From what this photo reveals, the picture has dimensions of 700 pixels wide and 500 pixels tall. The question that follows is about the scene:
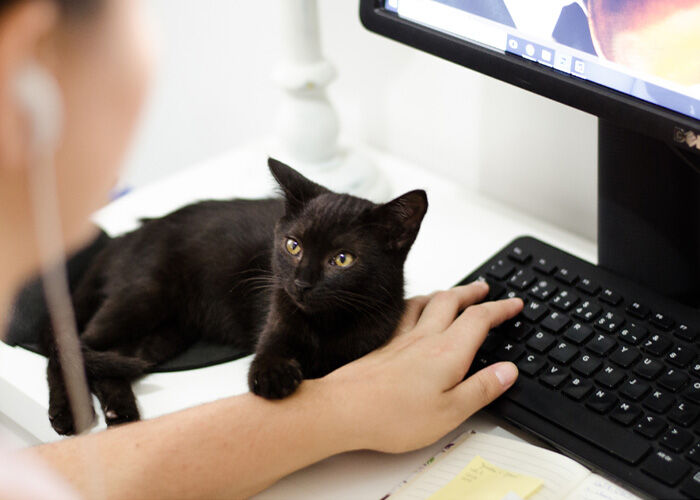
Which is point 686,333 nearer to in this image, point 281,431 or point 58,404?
point 281,431

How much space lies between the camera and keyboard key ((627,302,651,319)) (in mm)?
874

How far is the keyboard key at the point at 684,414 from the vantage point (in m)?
0.74

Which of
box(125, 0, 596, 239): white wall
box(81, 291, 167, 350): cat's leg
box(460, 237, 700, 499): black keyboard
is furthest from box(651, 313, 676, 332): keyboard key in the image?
box(81, 291, 167, 350): cat's leg

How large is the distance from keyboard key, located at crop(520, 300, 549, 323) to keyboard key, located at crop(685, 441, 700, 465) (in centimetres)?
22

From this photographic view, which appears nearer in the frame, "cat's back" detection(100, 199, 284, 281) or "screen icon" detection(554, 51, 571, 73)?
"screen icon" detection(554, 51, 571, 73)

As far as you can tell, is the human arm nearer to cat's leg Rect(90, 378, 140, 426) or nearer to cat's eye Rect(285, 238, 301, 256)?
cat's leg Rect(90, 378, 140, 426)

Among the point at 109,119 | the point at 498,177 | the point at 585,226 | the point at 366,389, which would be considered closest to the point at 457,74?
the point at 498,177

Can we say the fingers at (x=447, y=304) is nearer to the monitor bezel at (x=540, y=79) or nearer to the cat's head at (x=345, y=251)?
the cat's head at (x=345, y=251)

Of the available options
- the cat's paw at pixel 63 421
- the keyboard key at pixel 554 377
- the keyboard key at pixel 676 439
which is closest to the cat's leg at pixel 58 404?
the cat's paw at pixel 63 421

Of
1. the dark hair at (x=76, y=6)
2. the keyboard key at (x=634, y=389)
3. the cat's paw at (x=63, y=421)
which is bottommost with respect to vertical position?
the cat's paw at (x=63, y=421)

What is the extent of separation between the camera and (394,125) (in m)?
1.40

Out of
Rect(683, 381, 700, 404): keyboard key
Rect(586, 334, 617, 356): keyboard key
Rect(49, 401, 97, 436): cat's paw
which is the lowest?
Rect(49, 401, 97, 436): cat's paw

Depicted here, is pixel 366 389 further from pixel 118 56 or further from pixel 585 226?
pixel 585 226

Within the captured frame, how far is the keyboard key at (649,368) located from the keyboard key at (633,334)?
3cm
